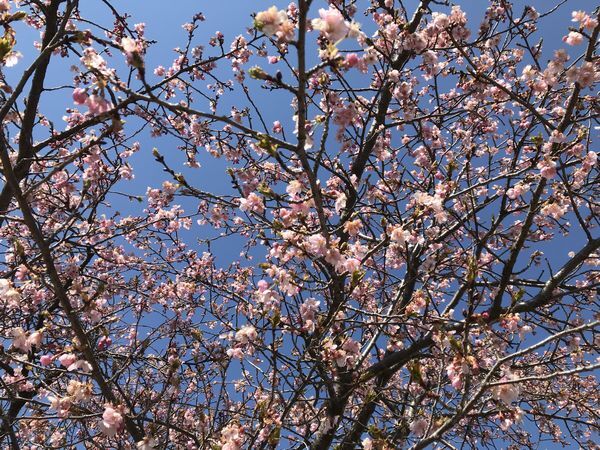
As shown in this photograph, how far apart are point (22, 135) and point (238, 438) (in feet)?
13.6

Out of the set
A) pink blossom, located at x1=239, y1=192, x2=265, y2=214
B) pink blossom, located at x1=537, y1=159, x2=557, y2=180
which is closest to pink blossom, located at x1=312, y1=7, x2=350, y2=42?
pink blossom, located at x1=239, y1=192, x2=265, y2=214

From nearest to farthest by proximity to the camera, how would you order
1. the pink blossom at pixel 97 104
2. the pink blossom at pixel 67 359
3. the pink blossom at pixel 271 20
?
the pink blossom at pixel 271 20, the pink blossom at pixel 97 104, the pink blossom at pixel 67 359

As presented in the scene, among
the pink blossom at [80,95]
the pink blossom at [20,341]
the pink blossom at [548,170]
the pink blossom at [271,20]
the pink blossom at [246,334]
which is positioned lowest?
the pink blossom at [20,341]

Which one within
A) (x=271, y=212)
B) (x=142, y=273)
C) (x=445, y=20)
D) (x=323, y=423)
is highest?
(x=445, y=20)

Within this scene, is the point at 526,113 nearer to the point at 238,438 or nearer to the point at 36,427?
the point at 238,438

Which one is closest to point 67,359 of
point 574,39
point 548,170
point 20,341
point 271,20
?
point 20,341

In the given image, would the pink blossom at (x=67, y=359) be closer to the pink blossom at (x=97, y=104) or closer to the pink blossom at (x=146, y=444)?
the pink blossom at (x=146, y=444)

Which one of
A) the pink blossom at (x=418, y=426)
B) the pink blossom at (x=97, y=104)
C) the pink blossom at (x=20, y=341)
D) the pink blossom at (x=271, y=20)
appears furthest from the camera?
the pink blossom at (x=418, y=426)

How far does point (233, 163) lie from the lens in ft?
22.6

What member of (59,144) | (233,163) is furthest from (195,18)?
(59,144)

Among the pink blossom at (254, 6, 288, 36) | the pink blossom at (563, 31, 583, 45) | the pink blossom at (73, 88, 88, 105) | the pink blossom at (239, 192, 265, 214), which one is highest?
the pink blossom at (563, 31, 583, 45)

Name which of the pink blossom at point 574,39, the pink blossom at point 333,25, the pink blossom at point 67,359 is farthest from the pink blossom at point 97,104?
the pink blossom at point 574,39

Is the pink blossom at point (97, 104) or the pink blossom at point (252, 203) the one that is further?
the pink blossom at point (252, 203)

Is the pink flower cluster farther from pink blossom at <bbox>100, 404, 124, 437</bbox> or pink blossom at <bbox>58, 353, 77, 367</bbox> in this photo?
pink blossom at <bbox>100, 404, 124, 437</bbox>
